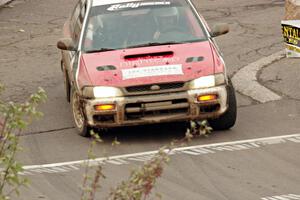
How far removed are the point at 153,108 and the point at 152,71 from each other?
1.47 feet

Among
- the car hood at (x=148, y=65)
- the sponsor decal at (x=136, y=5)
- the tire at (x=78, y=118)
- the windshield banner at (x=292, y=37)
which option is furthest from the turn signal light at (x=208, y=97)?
the windshield banner at (x=292, y=37)

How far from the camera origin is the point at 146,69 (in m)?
12.5

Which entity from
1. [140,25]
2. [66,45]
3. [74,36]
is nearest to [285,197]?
[140,25]

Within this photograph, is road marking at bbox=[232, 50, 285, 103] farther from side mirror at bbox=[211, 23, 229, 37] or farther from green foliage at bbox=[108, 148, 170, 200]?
green foliage at bbox=[108, 148, 170, 200]

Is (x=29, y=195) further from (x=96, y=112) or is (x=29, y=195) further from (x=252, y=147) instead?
(x=252, y=147)

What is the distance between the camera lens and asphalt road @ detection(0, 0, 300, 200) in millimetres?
10539

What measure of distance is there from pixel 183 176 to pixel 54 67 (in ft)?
25.4

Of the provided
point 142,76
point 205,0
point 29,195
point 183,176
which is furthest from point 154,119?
point 205,0

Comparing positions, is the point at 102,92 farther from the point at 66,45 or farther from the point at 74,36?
the point at 74,36

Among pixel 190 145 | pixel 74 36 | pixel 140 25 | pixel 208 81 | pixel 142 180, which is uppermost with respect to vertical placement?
pixel 142 180

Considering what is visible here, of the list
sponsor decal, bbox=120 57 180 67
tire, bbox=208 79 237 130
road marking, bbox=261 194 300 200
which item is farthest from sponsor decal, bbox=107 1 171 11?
road marking, bbox=261 194 300 200

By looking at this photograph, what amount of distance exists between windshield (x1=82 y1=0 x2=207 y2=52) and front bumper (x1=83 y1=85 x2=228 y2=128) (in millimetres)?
1019

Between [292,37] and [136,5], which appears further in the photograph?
[292,37]

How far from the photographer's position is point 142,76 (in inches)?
489
